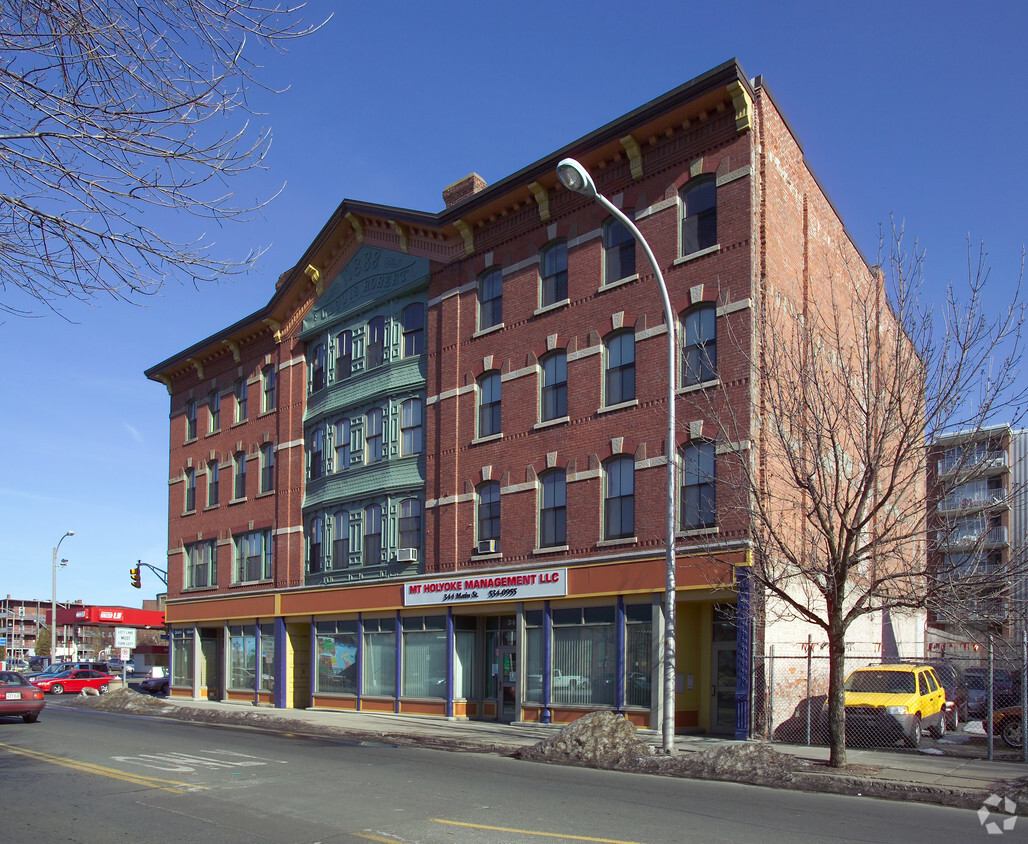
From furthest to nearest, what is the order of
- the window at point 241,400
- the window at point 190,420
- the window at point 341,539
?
the window at point 190,420, the window at point 241,400, the window at point 341,539

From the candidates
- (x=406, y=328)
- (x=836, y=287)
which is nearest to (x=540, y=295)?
(x=406, y=328)

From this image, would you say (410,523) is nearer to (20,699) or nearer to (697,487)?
(697,487)

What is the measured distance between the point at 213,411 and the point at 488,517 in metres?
19.2

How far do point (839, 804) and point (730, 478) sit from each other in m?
8.81

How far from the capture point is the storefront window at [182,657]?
41.8 m

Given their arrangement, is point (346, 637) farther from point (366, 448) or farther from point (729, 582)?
point (729, 582)

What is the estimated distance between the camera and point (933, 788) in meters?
13.3

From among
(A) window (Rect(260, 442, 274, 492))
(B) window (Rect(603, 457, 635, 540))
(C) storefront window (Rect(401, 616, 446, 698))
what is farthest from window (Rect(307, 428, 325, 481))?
(B) window (Rect(603, 457, 635, 540))

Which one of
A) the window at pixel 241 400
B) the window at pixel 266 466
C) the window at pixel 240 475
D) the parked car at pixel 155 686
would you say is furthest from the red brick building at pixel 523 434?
the parked car at pixel 155 686

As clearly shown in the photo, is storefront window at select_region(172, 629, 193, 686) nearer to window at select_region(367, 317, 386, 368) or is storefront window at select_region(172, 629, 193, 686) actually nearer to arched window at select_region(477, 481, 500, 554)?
window at select_region(367, 317, 386, 368)

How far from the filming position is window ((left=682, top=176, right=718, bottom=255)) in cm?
2297

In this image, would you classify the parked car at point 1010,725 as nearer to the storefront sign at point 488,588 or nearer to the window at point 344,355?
the storefront sign at point 488,588

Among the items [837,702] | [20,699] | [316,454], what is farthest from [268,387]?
[837,702]

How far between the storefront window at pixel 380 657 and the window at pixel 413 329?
847cm
